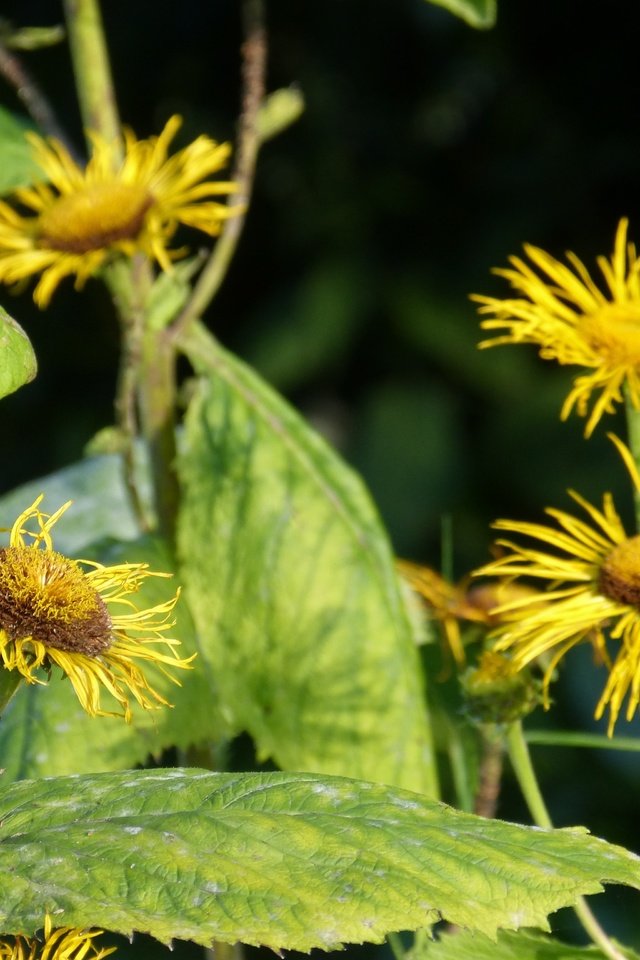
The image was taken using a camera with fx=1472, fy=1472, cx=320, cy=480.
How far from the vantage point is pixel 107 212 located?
Result: 77 centimetres

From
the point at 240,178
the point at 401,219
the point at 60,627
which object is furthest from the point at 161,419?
the point at 401,219

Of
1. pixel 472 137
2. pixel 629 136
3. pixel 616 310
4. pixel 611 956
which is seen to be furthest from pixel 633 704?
pixel 472 137

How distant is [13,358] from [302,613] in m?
0.35

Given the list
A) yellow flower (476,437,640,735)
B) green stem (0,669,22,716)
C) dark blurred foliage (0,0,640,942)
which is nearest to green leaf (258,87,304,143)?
yellow flower (476,437,640,735)

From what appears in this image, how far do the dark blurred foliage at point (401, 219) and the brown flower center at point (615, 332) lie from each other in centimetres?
125

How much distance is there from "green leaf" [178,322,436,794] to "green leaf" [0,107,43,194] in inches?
7.3

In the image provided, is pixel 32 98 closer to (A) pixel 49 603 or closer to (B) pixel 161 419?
(B) pixel 161 419

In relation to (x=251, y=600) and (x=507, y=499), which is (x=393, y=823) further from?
(x=507, y=499)

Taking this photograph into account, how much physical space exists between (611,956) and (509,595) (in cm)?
28

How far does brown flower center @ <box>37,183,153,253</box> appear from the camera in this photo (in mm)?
761

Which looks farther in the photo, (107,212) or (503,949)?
(107,212)

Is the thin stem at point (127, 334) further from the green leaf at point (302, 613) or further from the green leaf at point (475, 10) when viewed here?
the green leaf at point (475, 10)

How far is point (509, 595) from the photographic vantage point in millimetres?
798

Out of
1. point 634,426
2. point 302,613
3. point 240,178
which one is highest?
point 240,178
